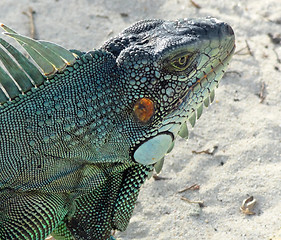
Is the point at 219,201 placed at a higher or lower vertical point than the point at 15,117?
lower

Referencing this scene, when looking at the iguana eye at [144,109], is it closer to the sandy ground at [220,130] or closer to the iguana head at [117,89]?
the iguana head at [117,89]

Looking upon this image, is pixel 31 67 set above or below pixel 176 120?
above

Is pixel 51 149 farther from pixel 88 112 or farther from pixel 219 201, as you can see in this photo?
pixel 219 201

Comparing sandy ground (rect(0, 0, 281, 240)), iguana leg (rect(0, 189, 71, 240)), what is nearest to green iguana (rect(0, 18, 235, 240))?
iguana leg (rect(0, 189, 71, 240))

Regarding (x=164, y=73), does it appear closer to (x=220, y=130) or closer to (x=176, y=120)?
(x=176, y=120)

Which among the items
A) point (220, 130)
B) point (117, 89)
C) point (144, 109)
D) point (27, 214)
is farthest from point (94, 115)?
point (220, 130)

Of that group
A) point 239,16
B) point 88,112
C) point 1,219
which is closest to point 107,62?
point 88,112

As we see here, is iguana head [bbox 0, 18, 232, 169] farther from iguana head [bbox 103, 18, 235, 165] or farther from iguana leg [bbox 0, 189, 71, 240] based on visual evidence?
iguana leg [bbox 0, 189, 71, 240]
